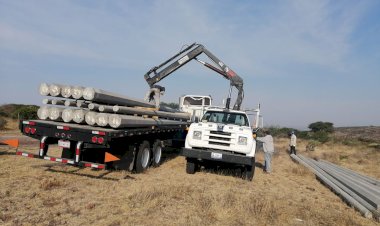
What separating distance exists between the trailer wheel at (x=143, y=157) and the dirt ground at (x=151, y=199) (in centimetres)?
31

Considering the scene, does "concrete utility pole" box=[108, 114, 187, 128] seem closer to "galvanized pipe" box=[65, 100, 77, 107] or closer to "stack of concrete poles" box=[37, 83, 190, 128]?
"stack of concrete poles" box=[37, 83, 190, 128]

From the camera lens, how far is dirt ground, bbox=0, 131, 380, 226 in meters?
6.18

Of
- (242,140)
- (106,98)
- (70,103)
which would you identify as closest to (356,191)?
(242,140)

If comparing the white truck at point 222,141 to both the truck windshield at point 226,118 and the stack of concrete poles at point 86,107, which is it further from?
the stack of concrete poles at point 86,107

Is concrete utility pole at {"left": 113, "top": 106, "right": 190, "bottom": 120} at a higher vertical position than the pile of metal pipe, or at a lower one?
higher

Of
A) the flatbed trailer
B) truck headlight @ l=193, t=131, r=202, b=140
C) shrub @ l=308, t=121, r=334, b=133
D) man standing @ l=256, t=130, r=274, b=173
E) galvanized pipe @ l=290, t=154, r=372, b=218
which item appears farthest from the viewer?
shrub @ l=308, t=121, r=334, b=133

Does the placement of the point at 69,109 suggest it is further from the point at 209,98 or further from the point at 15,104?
the point at 15,104

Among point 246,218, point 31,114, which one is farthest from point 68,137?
point 31,114

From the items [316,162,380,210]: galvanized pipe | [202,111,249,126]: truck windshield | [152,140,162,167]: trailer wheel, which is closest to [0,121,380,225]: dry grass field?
[316,162,380,210]: galvanized pipe

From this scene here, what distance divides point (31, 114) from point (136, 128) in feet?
84.0

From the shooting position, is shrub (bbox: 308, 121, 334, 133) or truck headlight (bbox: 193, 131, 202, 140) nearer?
truck headlight (bbox: 193, 131, 202, 140)

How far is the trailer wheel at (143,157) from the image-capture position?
34.7 ft

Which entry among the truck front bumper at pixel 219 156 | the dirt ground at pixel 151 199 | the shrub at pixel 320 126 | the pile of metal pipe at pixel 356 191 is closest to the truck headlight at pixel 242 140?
the truck front bumper at pixel 219 156

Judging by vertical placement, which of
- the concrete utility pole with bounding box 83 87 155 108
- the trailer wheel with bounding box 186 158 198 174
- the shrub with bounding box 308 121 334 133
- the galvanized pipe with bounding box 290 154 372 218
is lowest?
the galvanized pipe with bounding box 290 154 372 218
